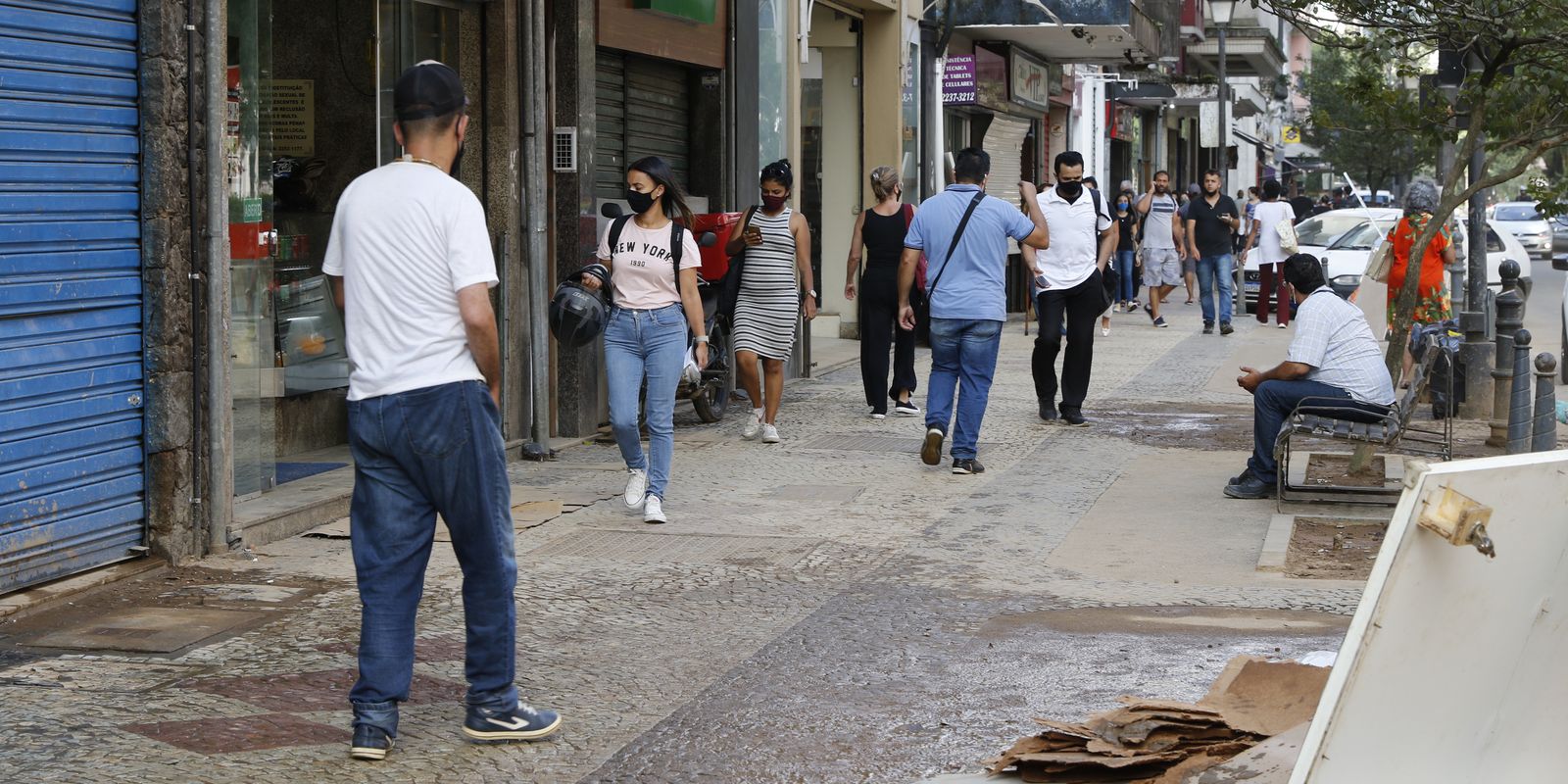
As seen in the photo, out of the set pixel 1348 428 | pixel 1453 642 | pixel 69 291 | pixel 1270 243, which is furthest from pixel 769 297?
pixel 1270 243

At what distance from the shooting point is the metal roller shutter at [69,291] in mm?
6648

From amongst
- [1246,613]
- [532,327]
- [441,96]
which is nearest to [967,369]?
[532,327]

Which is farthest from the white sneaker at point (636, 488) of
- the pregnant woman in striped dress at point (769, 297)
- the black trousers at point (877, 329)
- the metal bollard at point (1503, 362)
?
the metal bollard at point (1503, 362)

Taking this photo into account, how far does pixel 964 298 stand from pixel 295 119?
3946mm

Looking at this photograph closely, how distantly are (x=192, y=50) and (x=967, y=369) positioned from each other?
4.58 m

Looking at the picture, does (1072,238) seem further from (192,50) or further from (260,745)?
(260,745)

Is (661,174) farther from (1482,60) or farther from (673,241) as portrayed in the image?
(1482,60)

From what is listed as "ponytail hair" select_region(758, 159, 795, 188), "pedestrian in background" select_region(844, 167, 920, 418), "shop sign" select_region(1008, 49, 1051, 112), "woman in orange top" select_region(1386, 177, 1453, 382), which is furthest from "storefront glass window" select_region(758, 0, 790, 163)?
"shop sign" select_region(1008, 49, 1051, 112)

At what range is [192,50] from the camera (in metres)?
7.41

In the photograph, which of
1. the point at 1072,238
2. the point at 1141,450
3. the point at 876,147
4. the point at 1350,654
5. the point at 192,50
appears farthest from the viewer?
the point at 876,147

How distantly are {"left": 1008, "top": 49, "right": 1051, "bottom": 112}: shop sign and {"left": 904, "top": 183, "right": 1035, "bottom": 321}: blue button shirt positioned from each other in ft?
46.5

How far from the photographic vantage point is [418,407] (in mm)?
4898

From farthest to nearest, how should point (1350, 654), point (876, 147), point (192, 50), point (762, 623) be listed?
1. point (876, 147)
2. point (192, 50)
3. point (762, 623)
4. point (1350, 654)

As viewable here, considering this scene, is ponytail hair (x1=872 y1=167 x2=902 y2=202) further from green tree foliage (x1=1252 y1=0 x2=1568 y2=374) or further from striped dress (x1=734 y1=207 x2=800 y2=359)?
green tree foliage (x1=1252 y1=0 x2=1568 y2=374)
